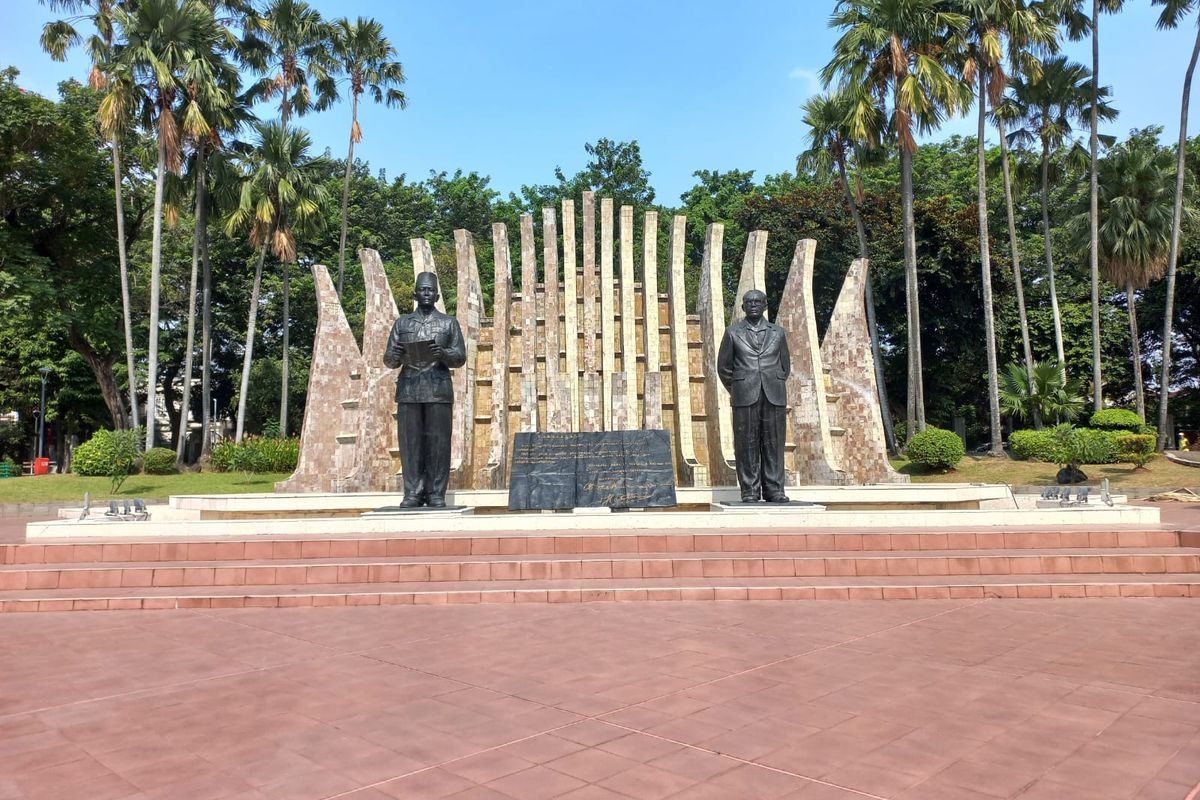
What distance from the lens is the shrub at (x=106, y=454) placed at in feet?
63.1

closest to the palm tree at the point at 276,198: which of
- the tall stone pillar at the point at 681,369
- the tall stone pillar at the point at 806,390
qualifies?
the tall stone pillar at the point at 681,369

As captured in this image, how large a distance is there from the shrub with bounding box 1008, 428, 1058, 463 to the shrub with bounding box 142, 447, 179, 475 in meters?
24.0

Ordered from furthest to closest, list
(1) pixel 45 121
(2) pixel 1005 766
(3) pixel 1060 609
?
(1) pixel 45 121 → (3) pixel 1060 609 → (2) pixel 1005 766

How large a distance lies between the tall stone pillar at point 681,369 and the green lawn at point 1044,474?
852 cm

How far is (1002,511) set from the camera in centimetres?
829

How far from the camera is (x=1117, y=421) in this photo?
22.1 m

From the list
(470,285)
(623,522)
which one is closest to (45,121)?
(470,285)

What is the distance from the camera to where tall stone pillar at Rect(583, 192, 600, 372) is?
658 inches

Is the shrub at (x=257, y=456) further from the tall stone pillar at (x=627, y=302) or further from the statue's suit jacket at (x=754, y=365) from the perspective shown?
the statue's suit jacket at (x=754, y=365)

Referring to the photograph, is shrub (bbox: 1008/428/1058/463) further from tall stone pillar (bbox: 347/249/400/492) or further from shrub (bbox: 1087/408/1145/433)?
tall stone pillar (bbox: 347/249/400/492)

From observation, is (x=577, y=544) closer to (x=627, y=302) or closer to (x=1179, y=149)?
(x=627, y=302)

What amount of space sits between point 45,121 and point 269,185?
21.7 ft

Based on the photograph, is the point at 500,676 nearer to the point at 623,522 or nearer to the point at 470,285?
the point at 623,522

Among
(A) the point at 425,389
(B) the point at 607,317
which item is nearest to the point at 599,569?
(A) the point at 425,389
